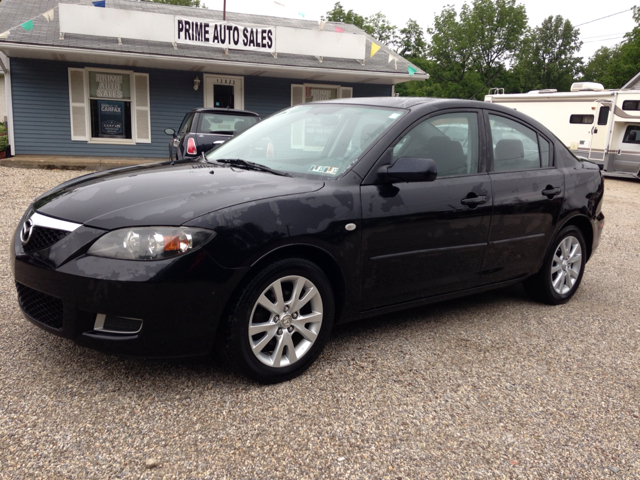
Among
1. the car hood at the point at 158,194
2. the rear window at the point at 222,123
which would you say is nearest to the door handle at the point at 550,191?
the car hood at the point at 158,194

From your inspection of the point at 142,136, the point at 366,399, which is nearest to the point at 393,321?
the point at 366,399

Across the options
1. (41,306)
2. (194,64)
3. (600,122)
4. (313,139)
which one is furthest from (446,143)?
(600,122)

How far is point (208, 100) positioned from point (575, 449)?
598 inches

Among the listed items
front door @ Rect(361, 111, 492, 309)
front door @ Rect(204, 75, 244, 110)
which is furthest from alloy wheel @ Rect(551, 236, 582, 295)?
front door @ Rect(204, 75, 244, 110)

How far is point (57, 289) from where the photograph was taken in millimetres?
2744

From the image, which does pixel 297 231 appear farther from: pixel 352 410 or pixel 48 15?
pixel 48 15

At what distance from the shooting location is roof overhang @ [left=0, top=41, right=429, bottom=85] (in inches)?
531

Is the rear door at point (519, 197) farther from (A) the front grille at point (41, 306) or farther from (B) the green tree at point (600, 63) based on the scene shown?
(B) the green tree at point (600, 63)

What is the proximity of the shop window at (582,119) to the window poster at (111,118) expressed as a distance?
1390cm

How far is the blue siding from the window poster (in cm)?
39

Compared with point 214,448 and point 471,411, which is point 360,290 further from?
point 214,448

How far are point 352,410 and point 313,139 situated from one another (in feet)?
6.20

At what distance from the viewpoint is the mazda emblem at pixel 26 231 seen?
2.97m

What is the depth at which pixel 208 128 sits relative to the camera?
10.2 metres
